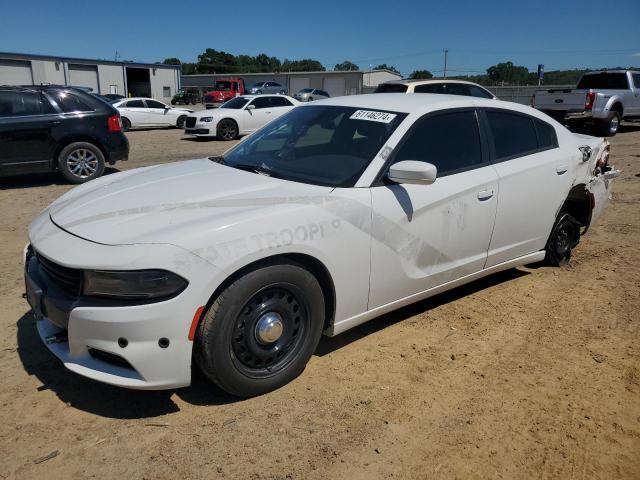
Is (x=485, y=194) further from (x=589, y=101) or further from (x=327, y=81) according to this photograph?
(x=327, y=81)

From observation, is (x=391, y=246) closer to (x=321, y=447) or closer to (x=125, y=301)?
(x=321, y=447)

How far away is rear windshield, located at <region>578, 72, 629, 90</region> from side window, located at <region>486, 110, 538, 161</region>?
14.6 metres

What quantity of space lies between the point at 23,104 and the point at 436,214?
7807mm

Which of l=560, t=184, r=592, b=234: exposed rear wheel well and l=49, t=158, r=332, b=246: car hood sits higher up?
l=49, t=158, r=332, b=246: car hood

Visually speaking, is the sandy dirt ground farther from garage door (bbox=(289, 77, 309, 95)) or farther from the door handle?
garage door (bbox=(289, 77, 309, 95))

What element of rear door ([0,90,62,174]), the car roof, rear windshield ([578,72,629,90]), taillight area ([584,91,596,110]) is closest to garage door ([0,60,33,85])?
rear door ([0,90,62,174])

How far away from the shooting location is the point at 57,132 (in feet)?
28.6

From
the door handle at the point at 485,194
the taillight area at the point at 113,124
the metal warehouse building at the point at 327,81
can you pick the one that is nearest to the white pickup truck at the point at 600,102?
the taillight area at the point at 113,124

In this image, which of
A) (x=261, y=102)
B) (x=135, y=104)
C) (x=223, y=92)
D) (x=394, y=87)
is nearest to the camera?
(x=394, y=87)

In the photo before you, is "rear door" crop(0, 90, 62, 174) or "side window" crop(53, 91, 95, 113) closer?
"rear door" crop(0, 90, 62, 174)

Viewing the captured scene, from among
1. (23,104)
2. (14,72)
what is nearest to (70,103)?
(23,104)

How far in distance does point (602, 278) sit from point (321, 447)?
354cm

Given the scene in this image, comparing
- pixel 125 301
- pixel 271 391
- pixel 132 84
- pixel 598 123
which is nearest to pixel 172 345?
pixel 125 301

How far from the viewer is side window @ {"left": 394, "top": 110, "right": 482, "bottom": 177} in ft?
11.7
